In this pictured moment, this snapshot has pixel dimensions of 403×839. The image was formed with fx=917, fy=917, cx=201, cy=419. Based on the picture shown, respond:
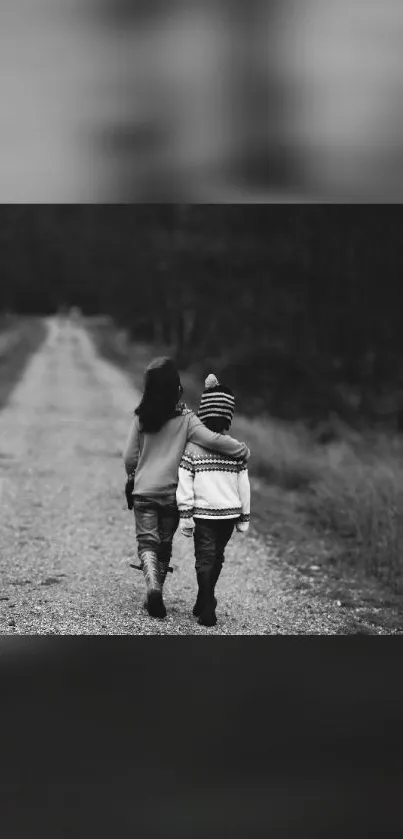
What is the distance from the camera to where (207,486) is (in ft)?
13.9

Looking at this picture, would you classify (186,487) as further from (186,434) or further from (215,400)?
(215,400)

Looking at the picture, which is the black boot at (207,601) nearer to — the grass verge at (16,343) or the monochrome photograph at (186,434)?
the monochrome photograph at (186,434)

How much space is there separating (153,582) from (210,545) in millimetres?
319

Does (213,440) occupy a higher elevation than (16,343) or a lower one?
lower

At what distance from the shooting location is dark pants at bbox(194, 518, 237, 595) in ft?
14.2

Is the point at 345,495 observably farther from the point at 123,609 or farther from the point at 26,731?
the point at 26,731

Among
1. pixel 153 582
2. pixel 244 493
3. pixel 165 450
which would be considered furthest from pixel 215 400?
pixel 153 582

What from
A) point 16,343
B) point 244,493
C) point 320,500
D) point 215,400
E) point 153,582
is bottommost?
point 153,582

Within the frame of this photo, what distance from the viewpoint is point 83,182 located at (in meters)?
4.53

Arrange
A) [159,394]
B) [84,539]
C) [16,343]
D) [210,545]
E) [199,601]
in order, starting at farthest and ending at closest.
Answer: [16,343] < [84,539] < [199,601] < [210,545] < [159,394]

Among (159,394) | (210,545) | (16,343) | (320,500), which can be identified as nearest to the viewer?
(159,394)

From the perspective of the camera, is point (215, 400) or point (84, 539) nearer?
point (215, 400)

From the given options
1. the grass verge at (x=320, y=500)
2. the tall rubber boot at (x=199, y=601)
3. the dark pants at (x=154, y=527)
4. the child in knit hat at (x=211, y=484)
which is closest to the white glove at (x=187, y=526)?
the child in knit hat at (x=211, y=484)

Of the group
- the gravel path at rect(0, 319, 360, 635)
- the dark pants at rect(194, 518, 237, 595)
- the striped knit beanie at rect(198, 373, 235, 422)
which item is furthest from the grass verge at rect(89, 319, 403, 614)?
the dark pants at rect(194, 518, 237, 595)
